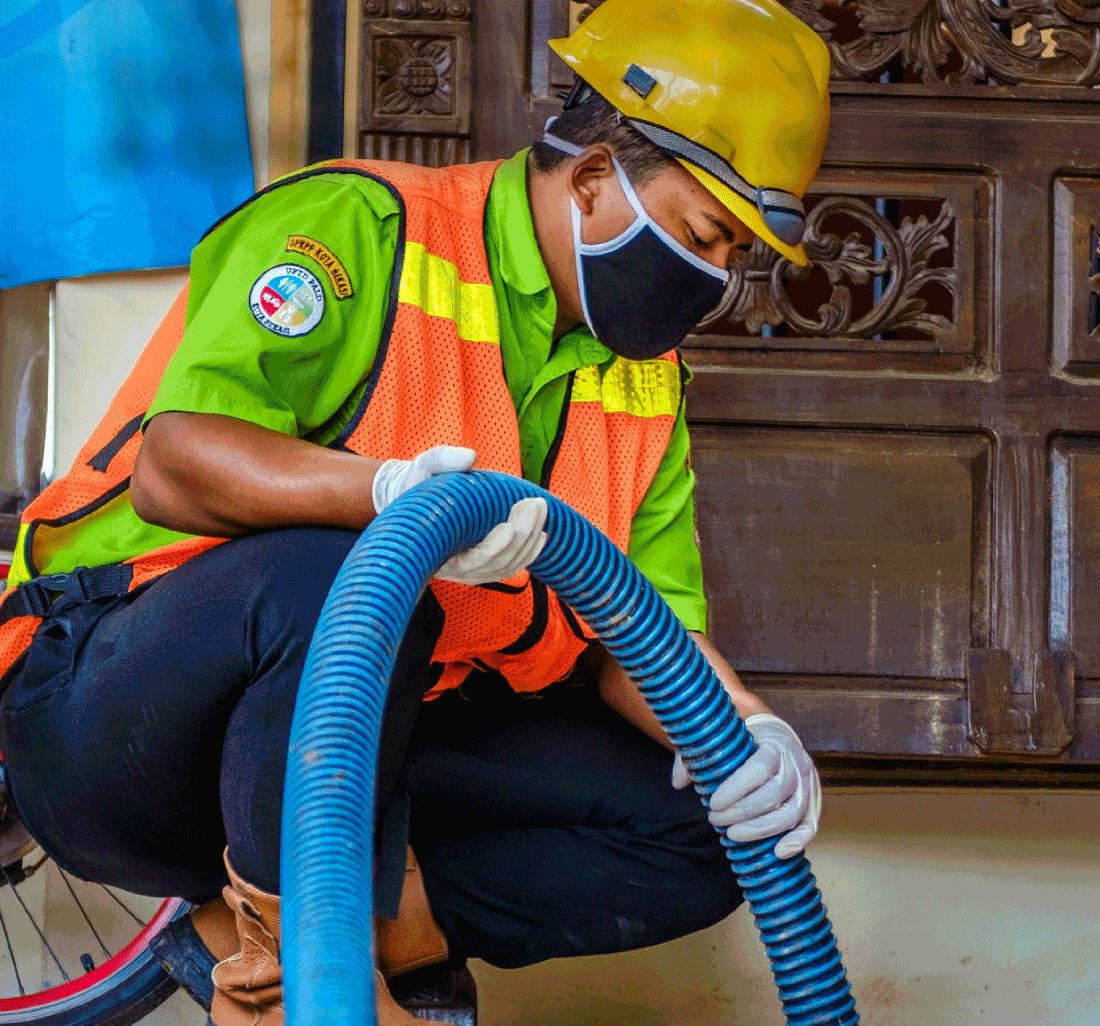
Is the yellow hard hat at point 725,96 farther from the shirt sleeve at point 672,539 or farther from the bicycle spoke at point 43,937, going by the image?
the bicycle spoke at point 43,937

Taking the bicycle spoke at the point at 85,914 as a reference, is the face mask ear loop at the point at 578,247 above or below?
above

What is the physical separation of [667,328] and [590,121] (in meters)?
0.22

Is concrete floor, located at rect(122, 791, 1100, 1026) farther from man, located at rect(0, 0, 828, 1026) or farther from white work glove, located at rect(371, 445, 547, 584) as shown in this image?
white work glove, located at rect(371, 445, 547, 584)

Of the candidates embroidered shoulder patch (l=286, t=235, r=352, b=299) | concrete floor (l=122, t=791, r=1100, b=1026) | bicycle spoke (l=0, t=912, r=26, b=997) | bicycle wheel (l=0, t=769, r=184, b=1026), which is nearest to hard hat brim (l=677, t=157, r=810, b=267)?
embroidered shoulder patch (l=286, t=235, r=352, b=299)

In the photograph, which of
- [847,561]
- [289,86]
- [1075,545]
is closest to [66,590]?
[289,86]

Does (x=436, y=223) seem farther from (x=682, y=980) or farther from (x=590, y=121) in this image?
(x=682, y=980)

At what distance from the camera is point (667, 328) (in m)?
1.37

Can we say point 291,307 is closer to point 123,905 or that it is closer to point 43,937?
point 123,905

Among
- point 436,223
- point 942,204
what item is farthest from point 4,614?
point 942,204

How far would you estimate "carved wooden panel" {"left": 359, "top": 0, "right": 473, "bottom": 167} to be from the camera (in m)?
1.89

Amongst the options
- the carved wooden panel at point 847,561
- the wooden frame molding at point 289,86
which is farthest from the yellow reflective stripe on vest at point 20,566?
the carved wooden panel at point 847,561

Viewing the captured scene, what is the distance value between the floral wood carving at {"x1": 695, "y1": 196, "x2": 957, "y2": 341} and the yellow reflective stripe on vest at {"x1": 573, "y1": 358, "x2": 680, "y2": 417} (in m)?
0.43

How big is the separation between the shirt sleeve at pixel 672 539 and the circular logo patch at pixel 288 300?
0.47m

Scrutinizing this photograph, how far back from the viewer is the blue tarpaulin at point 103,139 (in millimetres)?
1873
